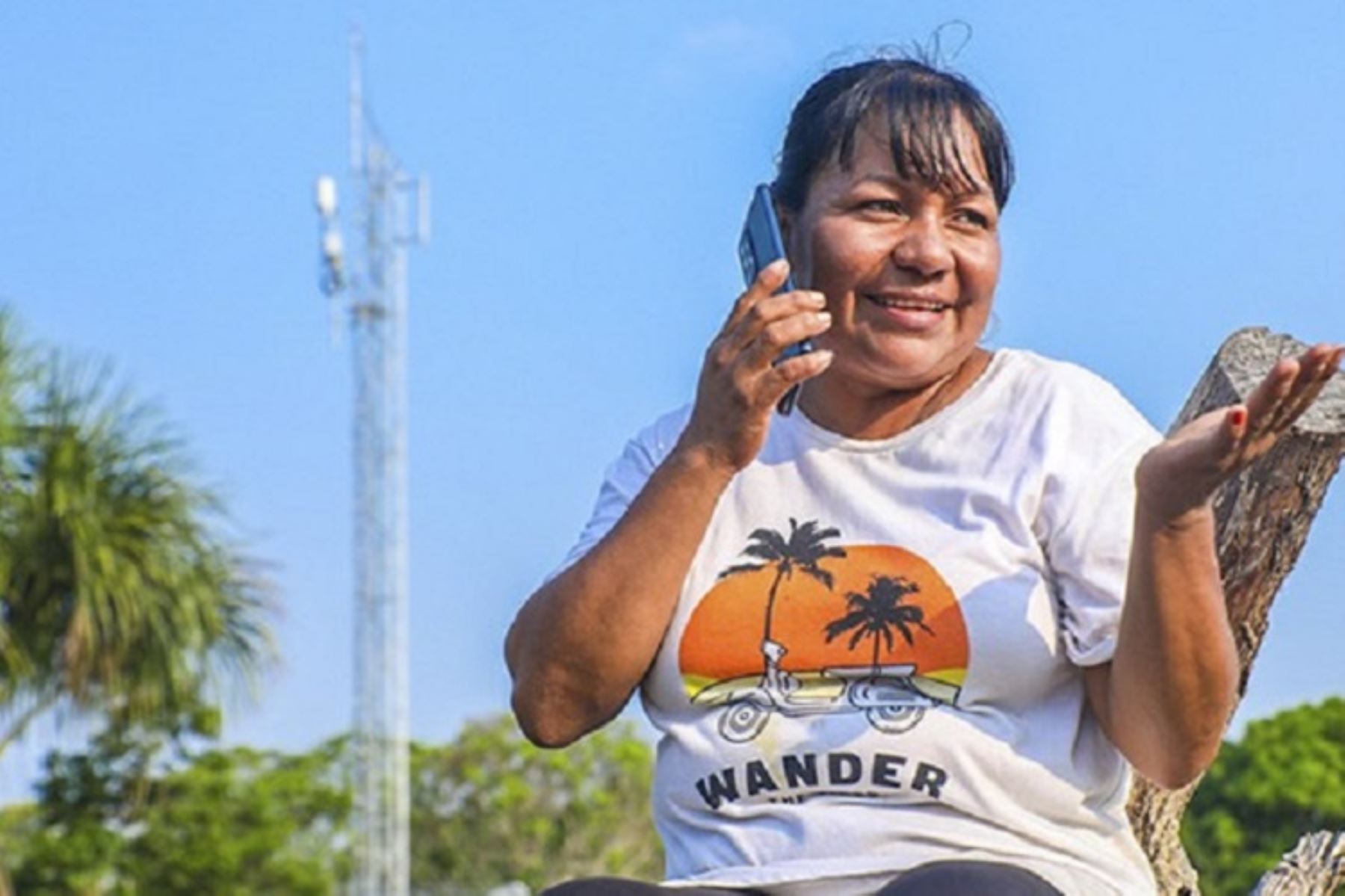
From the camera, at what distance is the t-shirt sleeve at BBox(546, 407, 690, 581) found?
10.3 ft

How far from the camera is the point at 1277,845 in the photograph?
39.4 meters

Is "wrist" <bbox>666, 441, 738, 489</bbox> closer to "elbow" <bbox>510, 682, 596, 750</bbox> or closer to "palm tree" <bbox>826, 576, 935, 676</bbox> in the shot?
"palm tree" <bbox>826, 576, 935, 676</bbox>

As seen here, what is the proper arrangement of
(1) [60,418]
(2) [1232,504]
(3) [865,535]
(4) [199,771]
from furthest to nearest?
(4) [199,771] < (1) [60,418] < (2) [1232,504] < (3) [865,535]

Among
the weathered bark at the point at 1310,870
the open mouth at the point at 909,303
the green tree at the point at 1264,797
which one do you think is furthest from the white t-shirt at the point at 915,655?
the green tree at the point at 1264,797

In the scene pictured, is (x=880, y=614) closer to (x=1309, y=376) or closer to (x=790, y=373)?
(x=790, y=373)

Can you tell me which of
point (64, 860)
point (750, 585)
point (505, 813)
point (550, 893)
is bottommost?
point (550, 893)

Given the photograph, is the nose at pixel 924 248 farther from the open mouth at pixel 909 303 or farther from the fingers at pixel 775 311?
the fingers at pixel 775 311

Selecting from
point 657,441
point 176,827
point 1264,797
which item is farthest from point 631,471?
point 1264,797

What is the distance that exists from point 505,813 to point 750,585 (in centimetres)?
4451

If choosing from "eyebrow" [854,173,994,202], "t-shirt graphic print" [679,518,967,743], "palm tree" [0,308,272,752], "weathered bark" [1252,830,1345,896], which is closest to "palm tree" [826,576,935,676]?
"t-shirt graphic print" [679,518,967,743]

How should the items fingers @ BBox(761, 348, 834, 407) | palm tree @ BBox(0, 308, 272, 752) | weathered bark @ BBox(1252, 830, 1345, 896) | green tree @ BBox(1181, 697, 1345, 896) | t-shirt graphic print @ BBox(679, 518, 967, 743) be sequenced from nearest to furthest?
fingers @ BBox(761, 348, 834, 407), t-shirt graphic print @ BBox(679, 518, 967, 743), weathered bark @ BBox(1252, 830, 1345, 896), palm tree @ BBox(0, 308, 272, 752), green tree @ BBox(1181, 697, 1345, 896)

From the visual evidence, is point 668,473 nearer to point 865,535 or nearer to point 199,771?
point 865,535

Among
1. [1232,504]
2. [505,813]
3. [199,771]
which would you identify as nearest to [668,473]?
[1232,504]

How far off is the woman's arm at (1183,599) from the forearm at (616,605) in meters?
0.48
